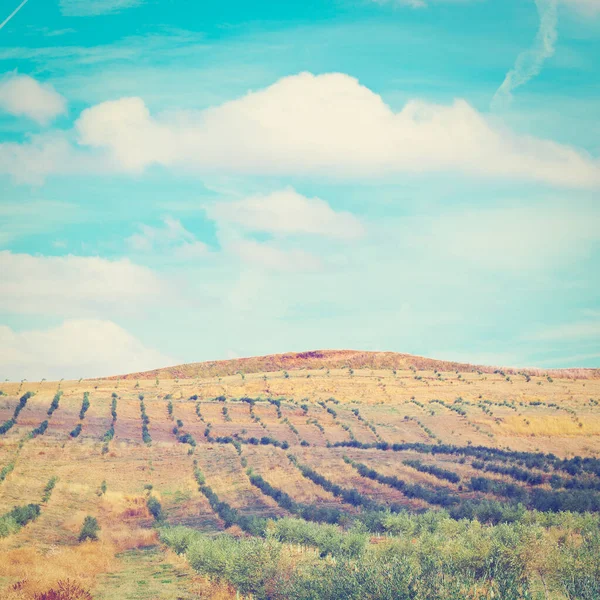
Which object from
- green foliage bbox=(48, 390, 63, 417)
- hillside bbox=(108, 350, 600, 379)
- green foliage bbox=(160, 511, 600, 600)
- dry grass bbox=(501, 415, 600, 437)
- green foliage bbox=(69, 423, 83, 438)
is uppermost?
hillside bbox=(108, 350, 600, 379)

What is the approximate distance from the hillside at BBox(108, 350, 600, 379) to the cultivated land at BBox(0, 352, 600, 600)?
43.0ft

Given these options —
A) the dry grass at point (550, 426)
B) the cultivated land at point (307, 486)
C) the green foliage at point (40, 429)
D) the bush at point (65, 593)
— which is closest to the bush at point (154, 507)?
the cultivated land at point (307, 486)

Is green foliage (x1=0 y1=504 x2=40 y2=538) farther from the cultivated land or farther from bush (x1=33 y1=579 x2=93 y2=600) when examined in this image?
bush (x1=33 y1=579 x2=93 y2=600)

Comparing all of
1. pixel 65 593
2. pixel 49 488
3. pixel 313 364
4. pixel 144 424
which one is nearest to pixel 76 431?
pixel 144 424

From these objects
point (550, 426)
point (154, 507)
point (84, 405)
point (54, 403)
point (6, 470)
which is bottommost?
point (154, 507)

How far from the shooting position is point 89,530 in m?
38.2

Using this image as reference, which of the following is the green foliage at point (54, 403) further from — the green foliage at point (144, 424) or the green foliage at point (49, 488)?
the green foliage at point (49, 488)

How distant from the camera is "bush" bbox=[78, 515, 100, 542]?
37594 millimetres

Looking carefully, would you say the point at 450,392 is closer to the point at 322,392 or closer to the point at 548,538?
the point at 322,392

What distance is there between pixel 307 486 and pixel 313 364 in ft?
244

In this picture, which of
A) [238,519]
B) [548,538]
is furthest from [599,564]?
[238,519]

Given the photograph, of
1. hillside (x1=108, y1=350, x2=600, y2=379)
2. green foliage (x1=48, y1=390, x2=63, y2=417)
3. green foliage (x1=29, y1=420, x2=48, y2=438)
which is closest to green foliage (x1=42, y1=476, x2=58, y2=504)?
green foliage (x1=29, y1=420, x2=48, y2=438)

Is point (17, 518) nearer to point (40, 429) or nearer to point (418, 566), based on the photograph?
point (40, 429)

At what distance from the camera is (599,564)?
20953 millimetres
